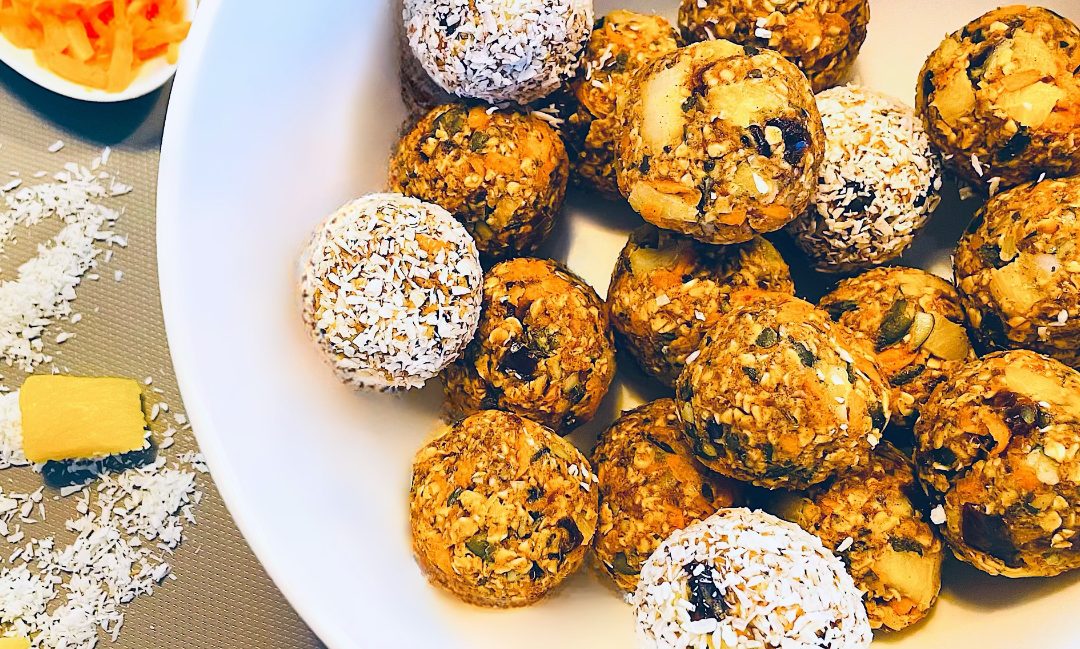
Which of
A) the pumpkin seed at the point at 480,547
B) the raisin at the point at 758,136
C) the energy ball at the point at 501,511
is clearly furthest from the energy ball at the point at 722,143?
the pumpkin seed at the point at 480,547

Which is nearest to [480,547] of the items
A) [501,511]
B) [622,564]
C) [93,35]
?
[501,511]

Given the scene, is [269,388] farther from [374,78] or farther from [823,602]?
[823,602]

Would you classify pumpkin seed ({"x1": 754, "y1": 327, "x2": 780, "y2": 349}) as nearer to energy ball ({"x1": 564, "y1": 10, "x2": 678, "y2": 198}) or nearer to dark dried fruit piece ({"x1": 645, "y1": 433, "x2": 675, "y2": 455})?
dark dried fruit piece ({"x1": 645, "y1": 433, "x2": 675, "y2": 455})

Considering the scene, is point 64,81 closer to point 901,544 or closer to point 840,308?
point 840,308

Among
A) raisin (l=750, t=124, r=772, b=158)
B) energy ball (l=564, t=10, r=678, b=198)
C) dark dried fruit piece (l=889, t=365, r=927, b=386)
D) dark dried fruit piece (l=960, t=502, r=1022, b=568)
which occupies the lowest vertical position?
dark dried fruit piece (l=960, t=502, r=1022, b=568)

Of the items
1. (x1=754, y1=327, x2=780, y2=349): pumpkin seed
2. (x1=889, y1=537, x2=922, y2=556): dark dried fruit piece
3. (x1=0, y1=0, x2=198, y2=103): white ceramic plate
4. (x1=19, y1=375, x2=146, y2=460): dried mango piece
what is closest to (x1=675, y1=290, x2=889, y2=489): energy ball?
(x1=754, y1=327, x2=780, y2=349): pumpkin seed

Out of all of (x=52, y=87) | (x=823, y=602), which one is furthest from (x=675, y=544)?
(x=52, y=87)
